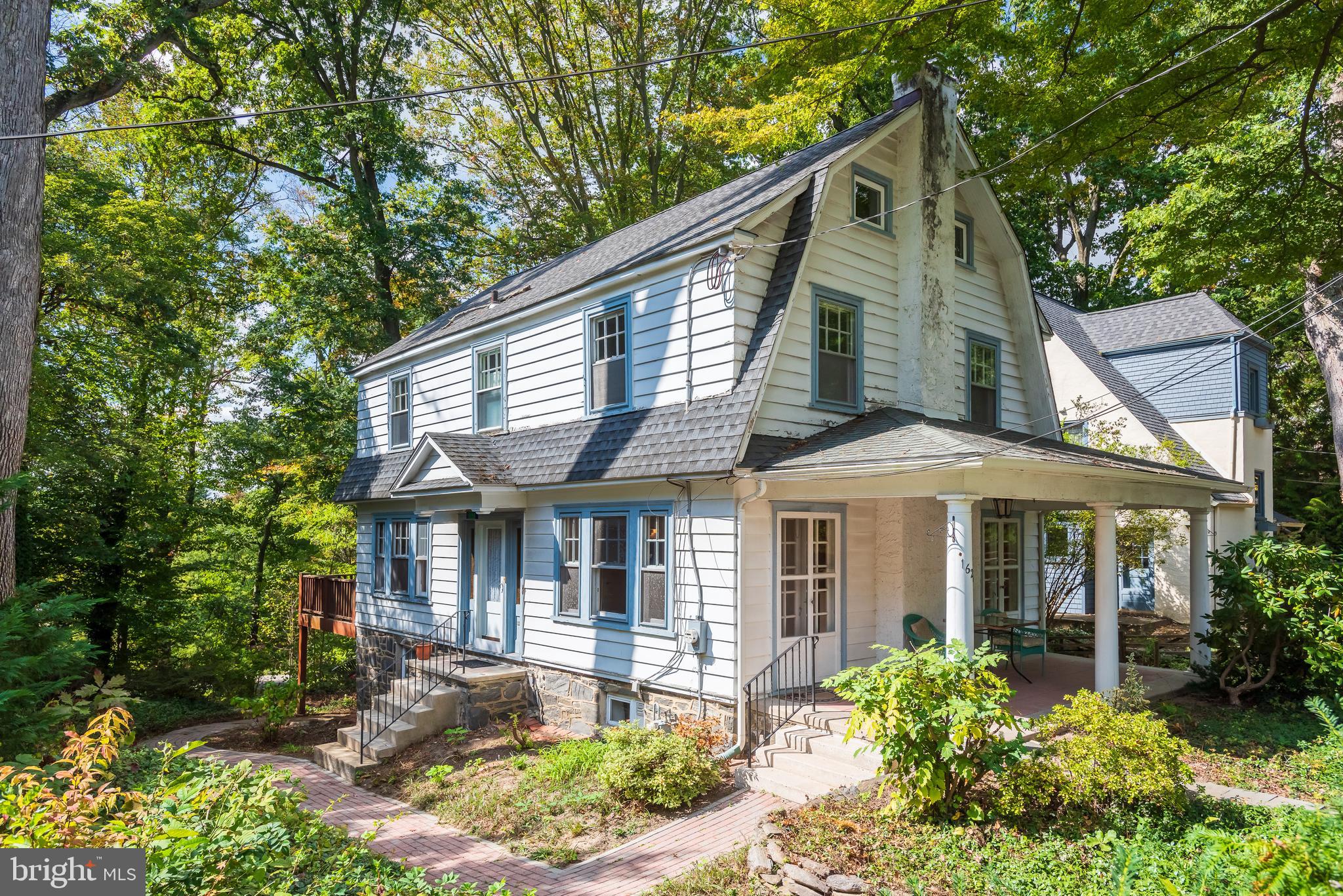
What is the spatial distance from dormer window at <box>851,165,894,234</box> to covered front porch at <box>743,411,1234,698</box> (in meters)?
2.90

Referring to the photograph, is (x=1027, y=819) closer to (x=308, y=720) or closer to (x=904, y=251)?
(x=904, y=251)

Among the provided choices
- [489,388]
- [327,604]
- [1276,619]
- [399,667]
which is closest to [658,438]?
[489,388]

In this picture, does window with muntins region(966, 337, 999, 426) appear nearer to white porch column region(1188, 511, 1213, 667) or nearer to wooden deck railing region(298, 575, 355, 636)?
white porch column region(1188, 511, 1213, 667)

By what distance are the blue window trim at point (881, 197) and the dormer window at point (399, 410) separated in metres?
9.98

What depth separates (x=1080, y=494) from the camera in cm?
927

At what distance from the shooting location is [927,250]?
11383mm

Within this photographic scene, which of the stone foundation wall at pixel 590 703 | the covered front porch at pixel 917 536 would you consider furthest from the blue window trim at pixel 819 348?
the stone foundation wall at pixel 590 703

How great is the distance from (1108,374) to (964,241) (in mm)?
11718

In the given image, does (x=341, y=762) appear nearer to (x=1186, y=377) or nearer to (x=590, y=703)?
(x=590, y=703)

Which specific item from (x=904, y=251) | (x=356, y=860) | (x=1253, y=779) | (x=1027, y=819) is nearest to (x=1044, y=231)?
(x=904, y=251)

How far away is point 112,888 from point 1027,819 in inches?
250

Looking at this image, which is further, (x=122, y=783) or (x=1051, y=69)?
(x=1051, y=69)

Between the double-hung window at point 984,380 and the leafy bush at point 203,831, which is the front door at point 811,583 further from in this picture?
the leafy bush at point 203,831

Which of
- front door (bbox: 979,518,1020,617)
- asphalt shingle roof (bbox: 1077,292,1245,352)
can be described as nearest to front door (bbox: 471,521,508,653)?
front door (bbox: 979,518,1020,617)
